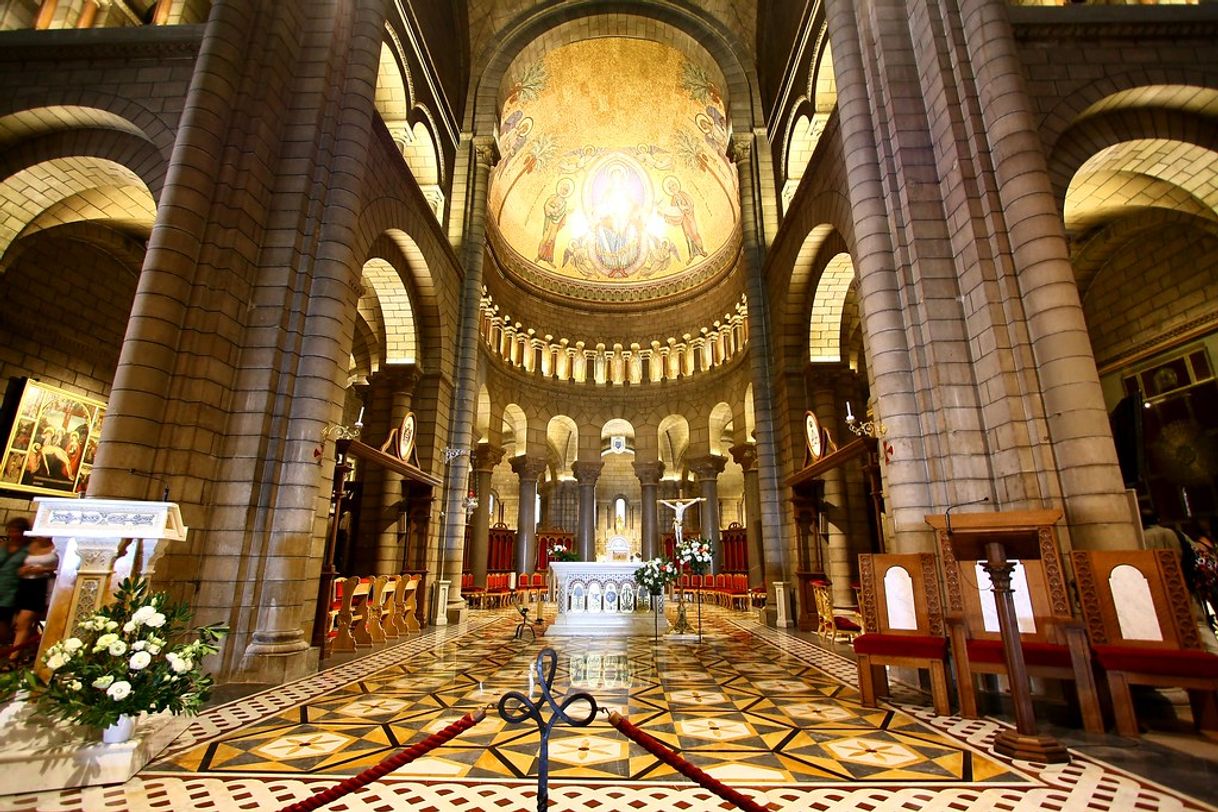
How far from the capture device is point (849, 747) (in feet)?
14.0

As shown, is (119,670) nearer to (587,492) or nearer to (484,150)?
(484,150)

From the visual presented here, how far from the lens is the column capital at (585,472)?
2167 centimetres

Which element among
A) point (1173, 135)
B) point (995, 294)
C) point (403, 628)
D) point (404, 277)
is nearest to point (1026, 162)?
point (995, 294)

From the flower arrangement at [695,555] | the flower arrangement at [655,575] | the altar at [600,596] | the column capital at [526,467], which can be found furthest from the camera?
the column capital at [526,467]

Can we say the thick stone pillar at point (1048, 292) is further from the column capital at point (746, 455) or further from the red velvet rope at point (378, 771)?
the column capital at point (746, 455)

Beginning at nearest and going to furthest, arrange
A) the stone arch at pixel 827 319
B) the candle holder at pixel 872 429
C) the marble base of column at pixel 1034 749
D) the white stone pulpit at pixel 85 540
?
the marble base of column at pixel 1034 749 < the white stone pulpit at pixel 85 540 < the candle holder at pixel 872 429 < the stone arch at pixel 827 319

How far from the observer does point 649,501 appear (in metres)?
21.3

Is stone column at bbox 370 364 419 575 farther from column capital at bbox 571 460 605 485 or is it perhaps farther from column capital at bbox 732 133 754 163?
column capital at bbox 732 133 754 163

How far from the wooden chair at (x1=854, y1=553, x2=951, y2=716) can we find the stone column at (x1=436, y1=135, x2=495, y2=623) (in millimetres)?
9625

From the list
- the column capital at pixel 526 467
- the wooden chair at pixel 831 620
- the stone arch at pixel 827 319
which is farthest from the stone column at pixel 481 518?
the stone arch at pixel 827 319

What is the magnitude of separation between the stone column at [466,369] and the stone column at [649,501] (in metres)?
8.75

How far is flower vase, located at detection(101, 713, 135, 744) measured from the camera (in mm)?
3764

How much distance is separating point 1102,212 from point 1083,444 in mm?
7043

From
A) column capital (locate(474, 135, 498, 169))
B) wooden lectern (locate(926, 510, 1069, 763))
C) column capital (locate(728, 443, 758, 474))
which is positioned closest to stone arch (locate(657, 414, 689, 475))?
column capital (locate(728, 443, 758, 474))
